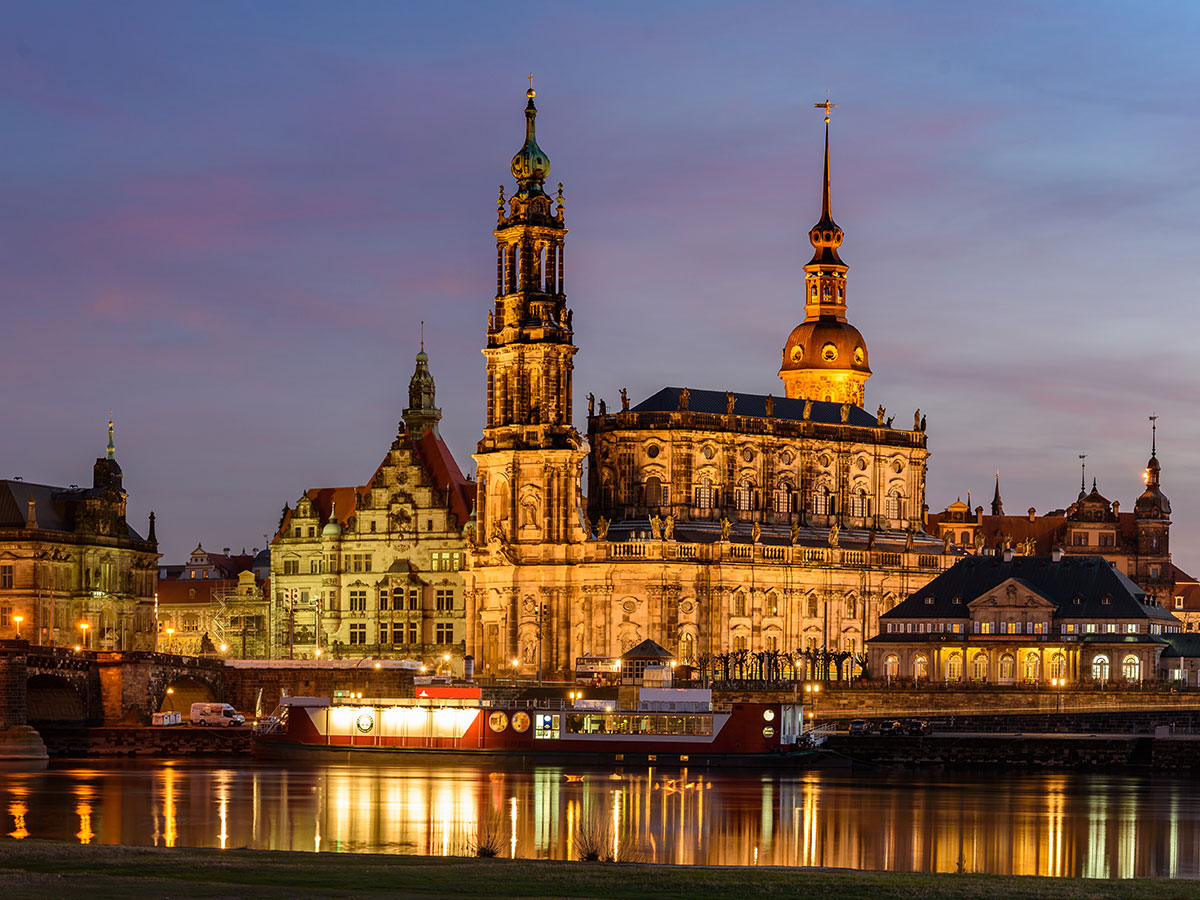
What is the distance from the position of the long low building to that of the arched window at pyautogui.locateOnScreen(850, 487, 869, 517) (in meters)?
18.9

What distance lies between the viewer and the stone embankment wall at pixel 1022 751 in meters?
102

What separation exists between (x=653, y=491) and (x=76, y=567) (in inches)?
1560

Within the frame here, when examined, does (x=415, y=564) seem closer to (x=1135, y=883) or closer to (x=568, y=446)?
(x=568, y=446)

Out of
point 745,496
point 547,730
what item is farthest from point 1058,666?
point 547,730

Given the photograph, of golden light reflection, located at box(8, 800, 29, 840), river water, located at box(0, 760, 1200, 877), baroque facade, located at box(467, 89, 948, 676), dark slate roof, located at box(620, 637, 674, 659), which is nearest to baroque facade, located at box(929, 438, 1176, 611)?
baroque facade, located at box(467, 89, 948, 676)

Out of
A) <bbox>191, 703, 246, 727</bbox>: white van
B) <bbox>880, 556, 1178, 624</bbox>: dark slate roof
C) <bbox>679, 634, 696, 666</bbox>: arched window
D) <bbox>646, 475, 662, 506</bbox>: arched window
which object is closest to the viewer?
<bbox>191, 703, 246, 727</bbox>: white van

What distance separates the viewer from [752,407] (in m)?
151

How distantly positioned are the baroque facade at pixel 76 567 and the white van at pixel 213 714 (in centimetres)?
2306

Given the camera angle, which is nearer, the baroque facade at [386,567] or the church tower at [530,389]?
the church tower at [530,389]

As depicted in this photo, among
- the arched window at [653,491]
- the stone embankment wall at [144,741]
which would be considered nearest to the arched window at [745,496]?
the arched window at [653,491]

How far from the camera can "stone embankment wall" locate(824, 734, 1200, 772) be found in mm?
101688

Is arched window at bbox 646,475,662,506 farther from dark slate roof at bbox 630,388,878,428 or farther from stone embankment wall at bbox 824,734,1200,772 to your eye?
stone embankment wall at bbox 824,734,1200,772

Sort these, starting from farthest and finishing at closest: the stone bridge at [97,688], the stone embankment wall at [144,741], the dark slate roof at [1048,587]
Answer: the dark slate roof at [1048,587] < the stone bridge at [97,688] < the stone embankment wall at [144,741]

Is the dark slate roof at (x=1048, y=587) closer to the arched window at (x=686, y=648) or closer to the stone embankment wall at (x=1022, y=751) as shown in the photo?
the arched window at (x=686, y=648)
